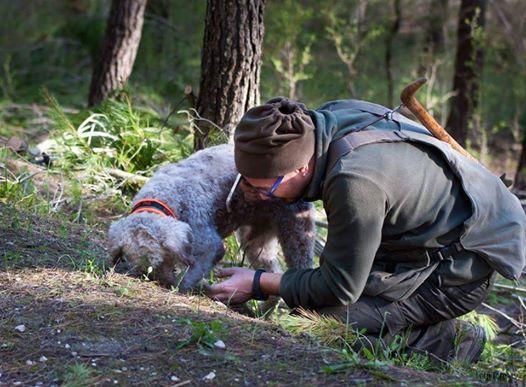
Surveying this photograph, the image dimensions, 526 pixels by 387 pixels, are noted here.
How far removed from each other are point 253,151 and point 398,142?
757 mm

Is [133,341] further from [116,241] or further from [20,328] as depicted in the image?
[116,241]

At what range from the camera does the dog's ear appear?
4.39 metres

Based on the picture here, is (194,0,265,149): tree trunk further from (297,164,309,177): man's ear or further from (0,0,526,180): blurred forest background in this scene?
(0,0,526,180): blurred forest background

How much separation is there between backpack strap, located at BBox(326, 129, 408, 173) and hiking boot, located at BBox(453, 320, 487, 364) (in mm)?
1351

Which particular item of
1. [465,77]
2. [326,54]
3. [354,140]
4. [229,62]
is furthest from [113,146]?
[326,54]

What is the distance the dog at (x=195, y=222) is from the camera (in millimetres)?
4324

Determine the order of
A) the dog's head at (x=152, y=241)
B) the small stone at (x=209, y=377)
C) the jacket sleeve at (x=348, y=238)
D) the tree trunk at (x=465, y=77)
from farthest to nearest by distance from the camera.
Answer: the tree trunk at (x=465, y=77) → the dog's head at (x=152, y=241) → the jacket sleeve at (x=348, y=238) → the small stone at (x=209, y=377)

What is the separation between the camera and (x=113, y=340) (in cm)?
345

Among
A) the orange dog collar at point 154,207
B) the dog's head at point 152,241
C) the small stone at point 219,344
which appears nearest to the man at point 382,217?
the dog's head at point 152,241

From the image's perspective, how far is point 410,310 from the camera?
163 inches

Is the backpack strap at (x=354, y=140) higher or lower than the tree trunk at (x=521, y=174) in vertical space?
higher

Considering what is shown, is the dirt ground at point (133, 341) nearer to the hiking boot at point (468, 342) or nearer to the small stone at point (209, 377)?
the small stone at point (209, 377)

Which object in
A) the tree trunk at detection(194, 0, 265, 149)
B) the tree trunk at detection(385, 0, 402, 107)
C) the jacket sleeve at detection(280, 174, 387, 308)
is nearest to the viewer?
the jacket sleeve at detection(280, 174, 387, 308)

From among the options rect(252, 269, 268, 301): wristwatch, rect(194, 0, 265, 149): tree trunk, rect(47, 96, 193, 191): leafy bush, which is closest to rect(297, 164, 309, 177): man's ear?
rect(252, 269, 268, 301): wristwatch
